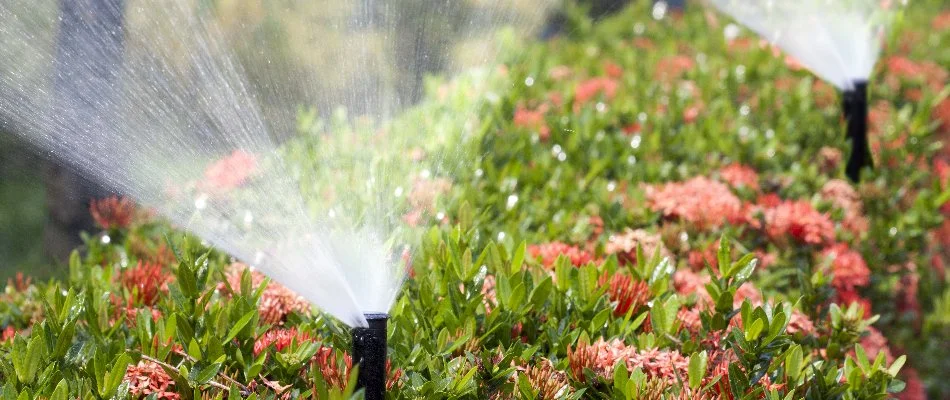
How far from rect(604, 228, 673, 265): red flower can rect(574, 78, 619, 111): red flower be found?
184 cm

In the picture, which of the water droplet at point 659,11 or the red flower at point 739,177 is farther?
the water droplet at point 659,11

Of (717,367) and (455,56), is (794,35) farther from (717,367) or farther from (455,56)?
(717,367)

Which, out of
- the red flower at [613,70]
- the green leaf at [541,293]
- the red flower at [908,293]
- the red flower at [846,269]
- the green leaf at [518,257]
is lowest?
the red flower at [908,293]

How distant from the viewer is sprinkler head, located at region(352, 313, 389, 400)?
5.96 ft

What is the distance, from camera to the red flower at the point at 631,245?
115 inches

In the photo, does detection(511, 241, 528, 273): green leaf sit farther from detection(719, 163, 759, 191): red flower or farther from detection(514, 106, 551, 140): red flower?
detection(514, 106, 551, 140): red flower

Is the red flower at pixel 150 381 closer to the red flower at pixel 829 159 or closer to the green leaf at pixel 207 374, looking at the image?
the green leaf at pixel 207 374

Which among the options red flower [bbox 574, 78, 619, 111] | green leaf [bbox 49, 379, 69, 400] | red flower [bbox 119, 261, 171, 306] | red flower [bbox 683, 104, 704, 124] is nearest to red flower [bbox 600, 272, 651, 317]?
red flower [bbox 119, 261, 171, 306]

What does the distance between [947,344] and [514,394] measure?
11.5ft

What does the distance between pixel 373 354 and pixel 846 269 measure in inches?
75.8

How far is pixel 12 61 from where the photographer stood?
3387 millimetres

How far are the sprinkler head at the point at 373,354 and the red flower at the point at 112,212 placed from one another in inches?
66.6

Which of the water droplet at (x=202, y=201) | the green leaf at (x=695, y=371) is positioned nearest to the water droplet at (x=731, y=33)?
the water droplet at (x=202, y=201)

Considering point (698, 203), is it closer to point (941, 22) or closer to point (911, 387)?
point (911, 387)
